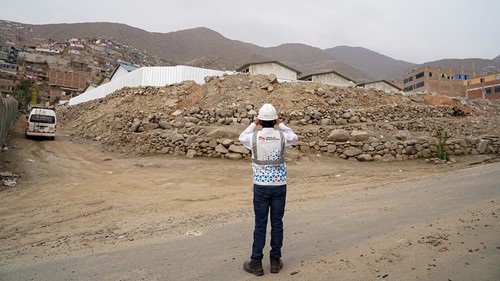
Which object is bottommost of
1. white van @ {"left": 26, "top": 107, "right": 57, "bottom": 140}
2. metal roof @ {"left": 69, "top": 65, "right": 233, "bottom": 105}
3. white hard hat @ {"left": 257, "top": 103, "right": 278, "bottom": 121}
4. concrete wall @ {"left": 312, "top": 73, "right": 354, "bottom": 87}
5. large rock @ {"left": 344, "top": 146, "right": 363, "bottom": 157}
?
large rock @ {"left": 344, "top": 146, "right": 363, "bottom": 157}

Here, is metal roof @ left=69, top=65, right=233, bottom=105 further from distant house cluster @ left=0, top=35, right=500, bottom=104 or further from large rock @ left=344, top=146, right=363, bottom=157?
large rock @ left=344, top=146, right=363, bottom=157

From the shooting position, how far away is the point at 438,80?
200 ft

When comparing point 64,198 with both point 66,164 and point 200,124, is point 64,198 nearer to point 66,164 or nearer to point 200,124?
point 66,164

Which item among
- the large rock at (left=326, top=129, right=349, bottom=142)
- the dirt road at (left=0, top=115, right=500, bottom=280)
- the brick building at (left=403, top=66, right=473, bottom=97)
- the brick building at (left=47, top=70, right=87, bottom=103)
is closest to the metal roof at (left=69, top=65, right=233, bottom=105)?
the large rock at (left=326, top=129, right=349, bottom=142)

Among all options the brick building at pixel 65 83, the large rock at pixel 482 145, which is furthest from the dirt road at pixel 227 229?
the brick building at pixel 65 83

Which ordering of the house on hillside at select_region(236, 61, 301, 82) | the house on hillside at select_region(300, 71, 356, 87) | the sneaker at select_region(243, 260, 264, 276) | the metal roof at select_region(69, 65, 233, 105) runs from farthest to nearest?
the house on hillside at select_region(300, 71, 356, 87)
the house on hillside at select_region(236, 61, 301, 82)
the metal roof at select_region(69, 65, 233, 105)
the sneaker at select_region(243, 260, 264, 276)

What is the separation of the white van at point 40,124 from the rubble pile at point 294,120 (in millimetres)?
1909

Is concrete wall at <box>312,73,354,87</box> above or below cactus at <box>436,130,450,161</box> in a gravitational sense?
above

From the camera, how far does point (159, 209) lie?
23.2 ft

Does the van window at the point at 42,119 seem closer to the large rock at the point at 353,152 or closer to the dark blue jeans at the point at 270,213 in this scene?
the large rock at the point at 353,152

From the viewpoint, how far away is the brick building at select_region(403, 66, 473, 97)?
194ft

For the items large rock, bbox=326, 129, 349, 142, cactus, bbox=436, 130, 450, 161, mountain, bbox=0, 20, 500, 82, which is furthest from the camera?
mountain, bbox=0, 20, 500, 82

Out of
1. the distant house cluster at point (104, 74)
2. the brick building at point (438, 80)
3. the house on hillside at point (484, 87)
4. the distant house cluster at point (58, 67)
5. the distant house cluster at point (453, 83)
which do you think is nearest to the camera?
the distant house cluster at point (104, 74)

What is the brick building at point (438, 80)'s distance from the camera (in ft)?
194
